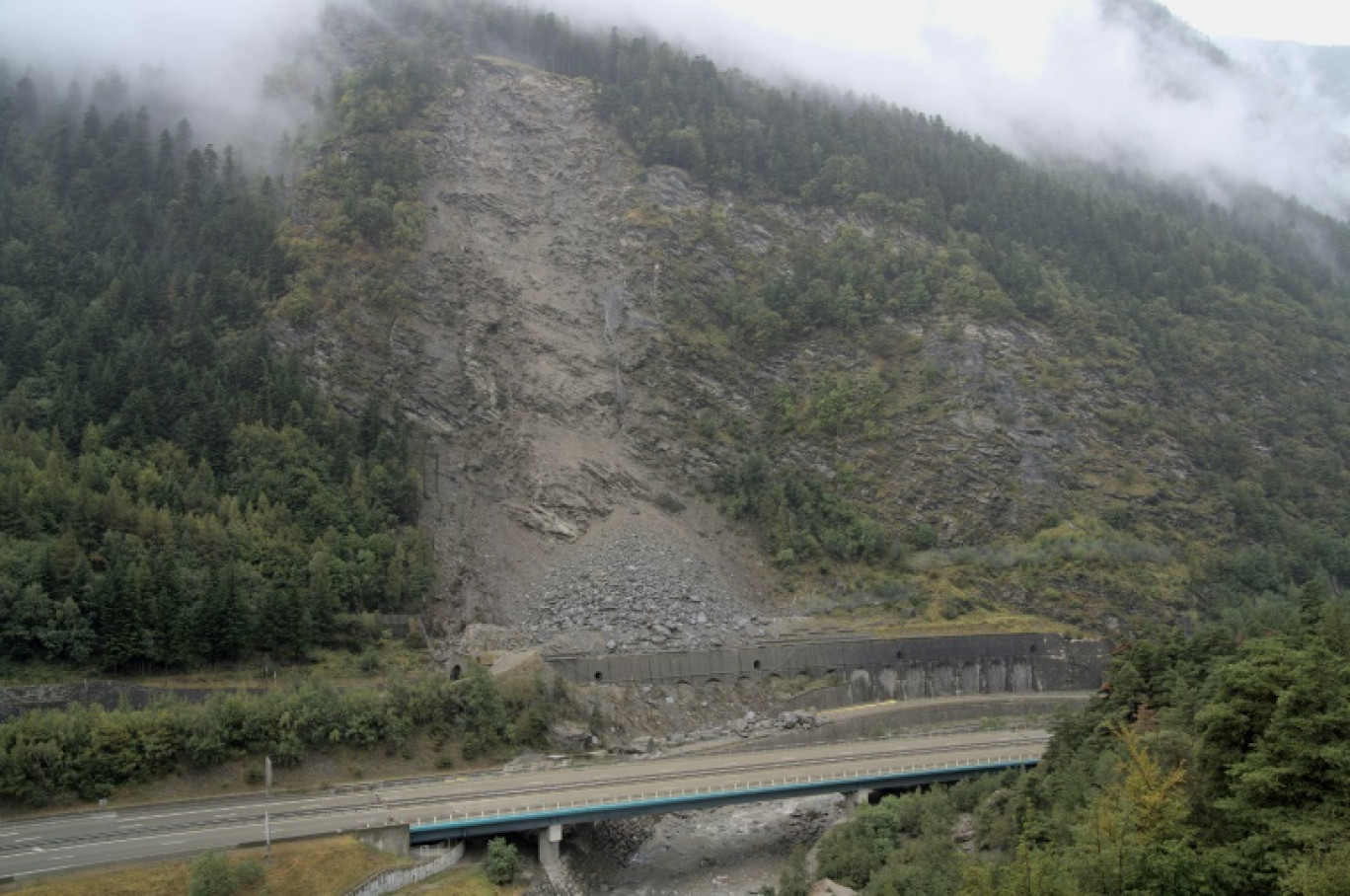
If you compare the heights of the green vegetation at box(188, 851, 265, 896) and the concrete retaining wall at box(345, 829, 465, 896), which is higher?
the green vegetation at box(188, 851, 265, 896)

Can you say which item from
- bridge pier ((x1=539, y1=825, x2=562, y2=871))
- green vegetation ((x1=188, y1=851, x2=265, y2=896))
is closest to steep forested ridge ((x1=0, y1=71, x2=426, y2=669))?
green vegetation ((x1=188, y1=851, x2=265, y2=896))

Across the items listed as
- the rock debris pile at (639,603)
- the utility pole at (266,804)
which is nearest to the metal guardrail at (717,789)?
the utility pole at (266,804)

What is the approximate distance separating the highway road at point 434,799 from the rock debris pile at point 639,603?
1134 centimetres

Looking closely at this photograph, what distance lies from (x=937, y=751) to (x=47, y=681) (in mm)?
36012

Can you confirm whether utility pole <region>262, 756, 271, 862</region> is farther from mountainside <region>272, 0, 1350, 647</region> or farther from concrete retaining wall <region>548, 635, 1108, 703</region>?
mountainside <region>272, 0, 1350, 647</region>

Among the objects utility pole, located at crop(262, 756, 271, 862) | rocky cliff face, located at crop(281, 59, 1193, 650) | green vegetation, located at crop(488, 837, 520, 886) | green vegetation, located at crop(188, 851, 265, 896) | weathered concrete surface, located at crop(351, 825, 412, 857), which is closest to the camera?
green vegetation, located at crop(188, 851, 265, 896)

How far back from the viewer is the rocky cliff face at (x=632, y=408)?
6425cm

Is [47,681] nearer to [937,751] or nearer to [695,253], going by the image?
[937,751]

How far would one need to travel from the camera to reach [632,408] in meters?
75.7

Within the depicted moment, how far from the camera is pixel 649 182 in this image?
291 ft

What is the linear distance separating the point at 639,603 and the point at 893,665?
14668mm

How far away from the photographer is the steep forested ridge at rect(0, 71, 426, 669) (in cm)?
4528

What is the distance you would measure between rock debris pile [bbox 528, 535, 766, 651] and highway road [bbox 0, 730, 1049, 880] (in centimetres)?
1134

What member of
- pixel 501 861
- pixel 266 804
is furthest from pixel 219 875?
pixel 501 861
